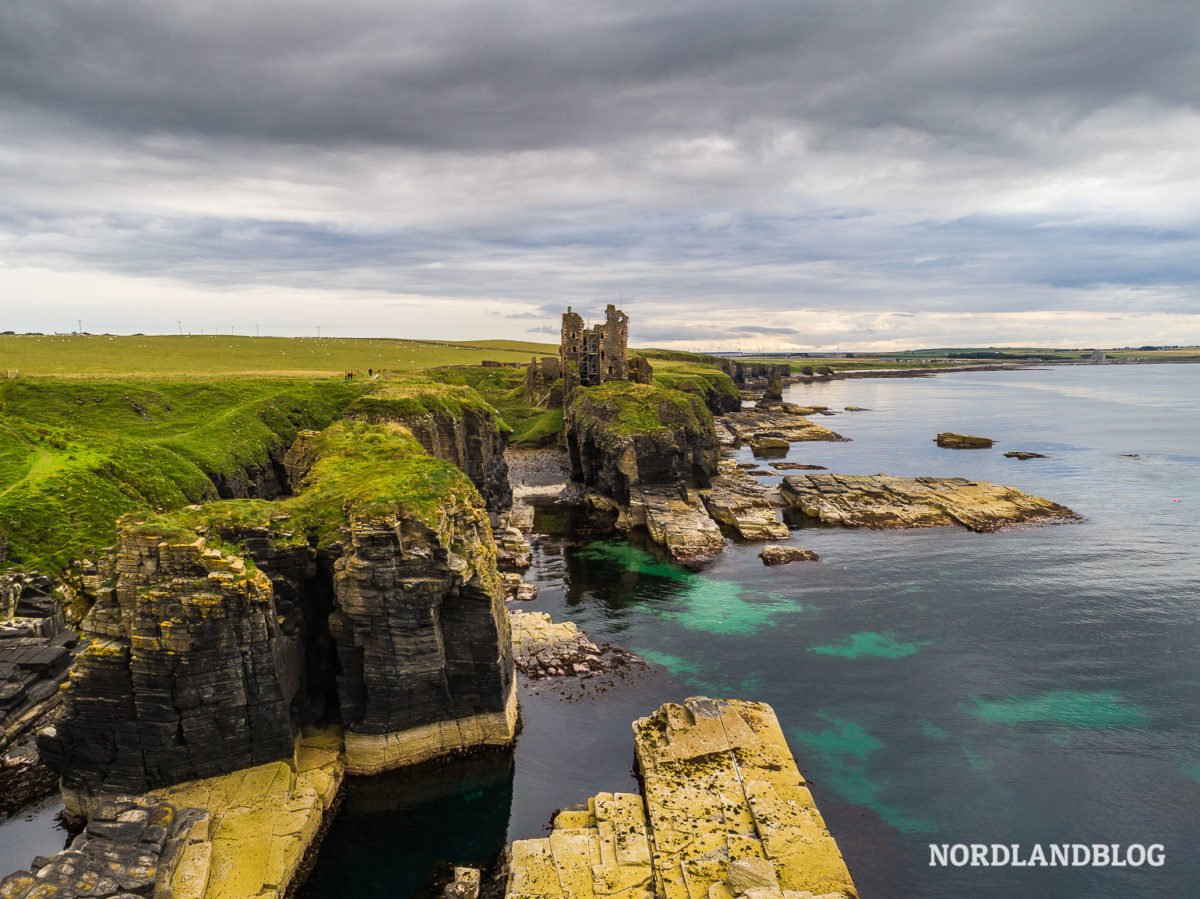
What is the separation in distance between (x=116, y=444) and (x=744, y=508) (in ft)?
199

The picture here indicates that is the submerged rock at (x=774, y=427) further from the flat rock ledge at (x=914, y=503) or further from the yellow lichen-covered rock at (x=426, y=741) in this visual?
the yellow lichen-covered rock at (x=426, y=741)

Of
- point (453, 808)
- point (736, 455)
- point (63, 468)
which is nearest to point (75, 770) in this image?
point (453, 808)

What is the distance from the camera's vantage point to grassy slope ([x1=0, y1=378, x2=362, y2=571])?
38.9 m

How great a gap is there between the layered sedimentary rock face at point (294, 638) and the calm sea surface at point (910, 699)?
12.5 ft

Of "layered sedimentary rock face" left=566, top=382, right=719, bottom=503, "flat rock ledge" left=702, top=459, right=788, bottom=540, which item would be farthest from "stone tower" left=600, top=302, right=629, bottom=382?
"flat rock ledge" left=702, top=459, right=788, bottom=540

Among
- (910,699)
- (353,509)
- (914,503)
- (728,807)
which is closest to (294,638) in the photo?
(353,509)

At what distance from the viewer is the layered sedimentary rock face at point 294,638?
2494 cm

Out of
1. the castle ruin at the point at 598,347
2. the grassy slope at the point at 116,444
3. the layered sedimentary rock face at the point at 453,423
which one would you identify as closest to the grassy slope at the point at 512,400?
the castle ruin at the point at 598,347

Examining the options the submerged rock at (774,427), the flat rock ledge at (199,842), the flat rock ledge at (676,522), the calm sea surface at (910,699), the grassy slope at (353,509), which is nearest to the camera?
the flat rock ledge at (199,842)

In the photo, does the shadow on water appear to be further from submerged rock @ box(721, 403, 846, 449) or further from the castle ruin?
submerged rock @ box(721, 403, 846, 449)

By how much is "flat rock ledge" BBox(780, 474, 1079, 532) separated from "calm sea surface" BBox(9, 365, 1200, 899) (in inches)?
140

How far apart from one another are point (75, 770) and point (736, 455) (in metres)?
107

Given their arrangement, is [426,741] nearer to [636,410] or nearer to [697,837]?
[697,837]

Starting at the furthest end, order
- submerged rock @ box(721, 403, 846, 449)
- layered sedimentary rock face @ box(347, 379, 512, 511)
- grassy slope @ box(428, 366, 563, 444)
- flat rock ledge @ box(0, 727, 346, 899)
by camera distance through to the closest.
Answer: submerged rock @ box(721, 403, 846, 449) < grassy slope @ box(428, 366, 563, 444) < layered sedimentary rock face @ box(347, 379, 512, 511) < flat rock ledge @ box(0, 727, 346, 899)
